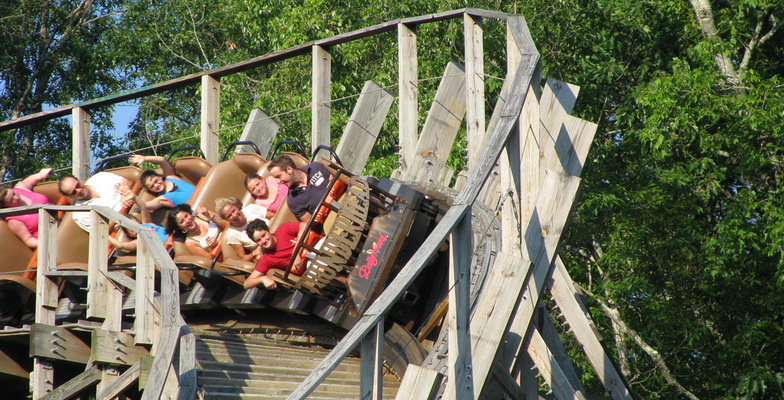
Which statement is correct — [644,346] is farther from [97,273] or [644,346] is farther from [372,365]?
[372,365]

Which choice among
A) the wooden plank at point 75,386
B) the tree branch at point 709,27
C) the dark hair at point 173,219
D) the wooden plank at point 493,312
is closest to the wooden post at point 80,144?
the dark hair at point 173,219

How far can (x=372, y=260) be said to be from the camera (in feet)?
19.7

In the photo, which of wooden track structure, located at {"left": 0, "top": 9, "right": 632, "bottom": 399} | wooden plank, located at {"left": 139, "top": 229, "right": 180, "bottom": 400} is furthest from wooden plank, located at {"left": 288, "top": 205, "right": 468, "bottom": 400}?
wooden plank, located at {"left": 139, "top": 229, "right": 180, "bottom": 400}

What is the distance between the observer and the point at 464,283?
3797mm

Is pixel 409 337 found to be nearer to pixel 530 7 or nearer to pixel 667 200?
pixel 667 200

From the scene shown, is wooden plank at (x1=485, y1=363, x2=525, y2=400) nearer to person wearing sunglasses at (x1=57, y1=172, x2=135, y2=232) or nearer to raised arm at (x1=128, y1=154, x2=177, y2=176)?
person wearing sunglasses at (x1=57, y1=172, x2=135, y2=232)

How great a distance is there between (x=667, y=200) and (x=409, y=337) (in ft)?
22.0

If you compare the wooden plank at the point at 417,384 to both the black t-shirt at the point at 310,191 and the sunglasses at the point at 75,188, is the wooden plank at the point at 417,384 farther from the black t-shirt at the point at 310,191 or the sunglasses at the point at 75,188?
the sunglasses at the point at 75,188

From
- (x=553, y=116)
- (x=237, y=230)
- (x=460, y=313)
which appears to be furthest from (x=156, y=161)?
(x=460, y=313)

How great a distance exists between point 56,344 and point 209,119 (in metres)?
3.41

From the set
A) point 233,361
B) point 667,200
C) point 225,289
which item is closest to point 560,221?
point 233,361

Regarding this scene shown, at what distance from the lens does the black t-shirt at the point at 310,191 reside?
707 cm

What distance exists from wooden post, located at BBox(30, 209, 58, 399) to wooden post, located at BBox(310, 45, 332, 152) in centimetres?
251

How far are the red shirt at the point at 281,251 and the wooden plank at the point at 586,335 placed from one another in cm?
174
